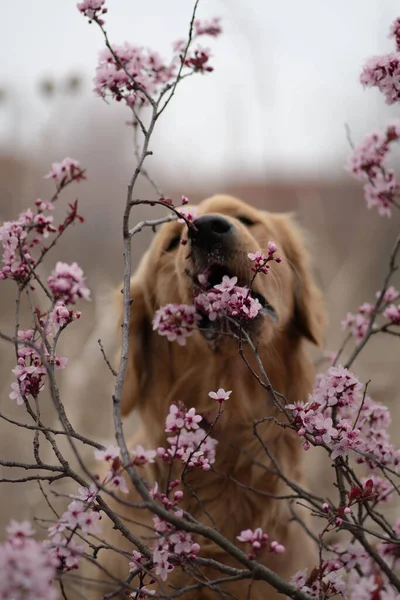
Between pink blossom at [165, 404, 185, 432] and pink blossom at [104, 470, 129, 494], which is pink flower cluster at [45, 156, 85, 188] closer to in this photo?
pink blossom at [165, 404, 185, 432]

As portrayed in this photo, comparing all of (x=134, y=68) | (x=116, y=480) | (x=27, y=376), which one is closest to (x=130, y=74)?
(x=134, y=68)

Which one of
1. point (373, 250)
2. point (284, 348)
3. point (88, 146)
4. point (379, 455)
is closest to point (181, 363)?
point (284, 348)

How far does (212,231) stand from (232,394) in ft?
1.89

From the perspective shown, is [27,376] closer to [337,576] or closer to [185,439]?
[185,439]

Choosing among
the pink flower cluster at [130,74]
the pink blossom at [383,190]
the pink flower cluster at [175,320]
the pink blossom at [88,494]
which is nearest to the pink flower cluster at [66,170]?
the pink flower cluster at [130,74]

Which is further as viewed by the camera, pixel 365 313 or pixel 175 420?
pixel 365 313

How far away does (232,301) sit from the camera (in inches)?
42.5

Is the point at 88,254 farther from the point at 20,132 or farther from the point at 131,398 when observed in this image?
the point at 131,398

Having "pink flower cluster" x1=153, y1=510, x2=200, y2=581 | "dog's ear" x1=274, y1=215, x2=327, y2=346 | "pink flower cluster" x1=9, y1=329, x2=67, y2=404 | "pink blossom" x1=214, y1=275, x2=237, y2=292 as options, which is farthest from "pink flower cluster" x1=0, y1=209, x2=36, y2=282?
"dog's ear" x1=274, y1=215, x2=327, y2=346

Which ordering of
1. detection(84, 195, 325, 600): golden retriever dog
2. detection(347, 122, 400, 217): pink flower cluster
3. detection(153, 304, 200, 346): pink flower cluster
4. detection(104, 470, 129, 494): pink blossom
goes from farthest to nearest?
detection(84, 195, 325, 600): golden retriever dog, detection(347, 122, 400, 217): pink flower cluster, detection(153, 304, 200, 346): pink flower cluster, detection(104, 470, 129, 494): pink blossom

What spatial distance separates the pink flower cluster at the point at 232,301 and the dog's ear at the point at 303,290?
745mm

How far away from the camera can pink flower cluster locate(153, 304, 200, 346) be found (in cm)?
130

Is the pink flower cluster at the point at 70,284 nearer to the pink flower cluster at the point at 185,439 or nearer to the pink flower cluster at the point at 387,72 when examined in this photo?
the pink flower cluster at the point at 185,439

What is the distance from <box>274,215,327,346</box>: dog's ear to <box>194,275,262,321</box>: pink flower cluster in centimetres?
74
